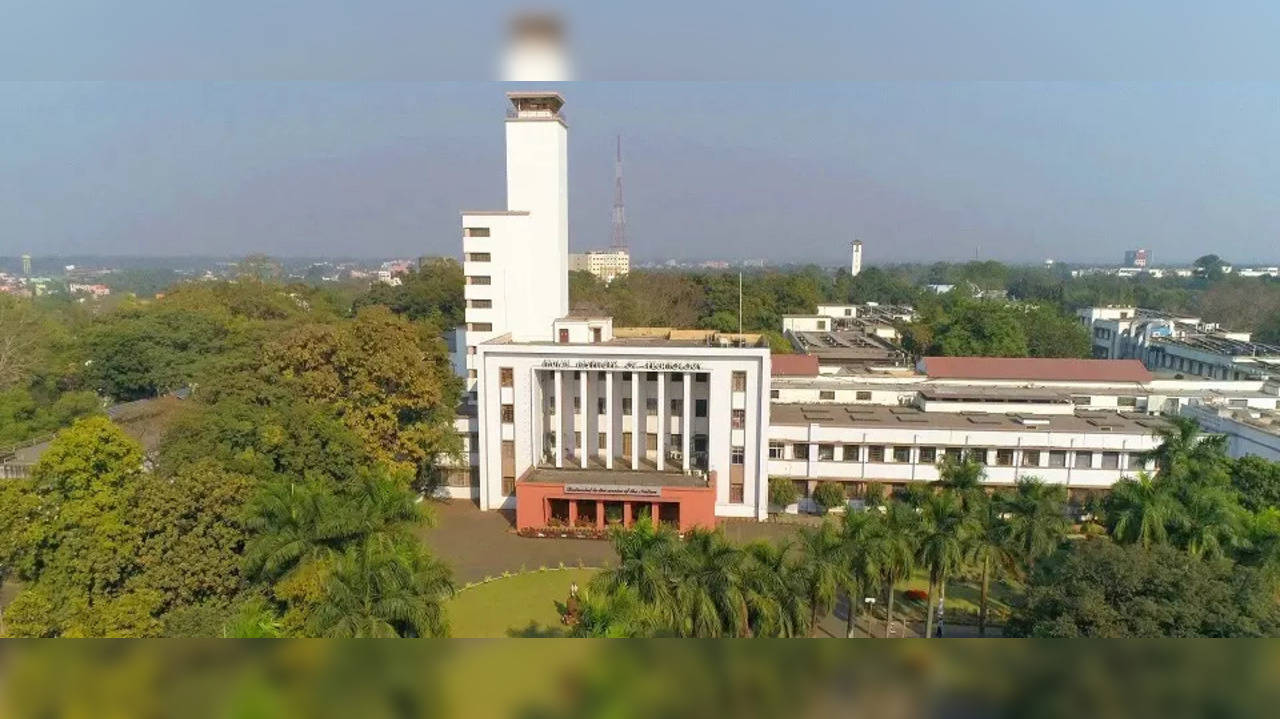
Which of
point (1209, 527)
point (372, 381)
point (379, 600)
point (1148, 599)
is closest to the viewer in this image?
point (1148, 599)

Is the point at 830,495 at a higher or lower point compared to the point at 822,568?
lower

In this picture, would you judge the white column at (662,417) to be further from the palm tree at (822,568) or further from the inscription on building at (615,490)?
the palm tree at (822,568)

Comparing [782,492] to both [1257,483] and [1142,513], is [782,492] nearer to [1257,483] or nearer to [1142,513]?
[1142,513]

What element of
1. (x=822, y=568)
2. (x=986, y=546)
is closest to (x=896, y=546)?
(x=822, y=568)

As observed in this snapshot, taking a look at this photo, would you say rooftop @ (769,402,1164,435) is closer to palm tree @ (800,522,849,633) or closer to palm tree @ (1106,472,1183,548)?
palm tree @ (1106,472,1183,548)

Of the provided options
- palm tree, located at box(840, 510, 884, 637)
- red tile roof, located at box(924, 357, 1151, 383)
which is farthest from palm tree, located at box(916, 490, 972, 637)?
red tile roof, located at box(924, 357, 1151, 383)

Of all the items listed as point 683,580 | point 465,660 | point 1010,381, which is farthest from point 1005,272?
point 465,660

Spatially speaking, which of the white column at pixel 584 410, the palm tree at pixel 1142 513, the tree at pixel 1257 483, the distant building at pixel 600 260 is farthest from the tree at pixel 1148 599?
the distant building at pixel 600 260
